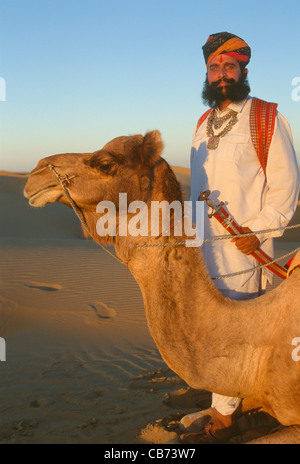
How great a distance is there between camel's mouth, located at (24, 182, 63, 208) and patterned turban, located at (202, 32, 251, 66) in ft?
5.24

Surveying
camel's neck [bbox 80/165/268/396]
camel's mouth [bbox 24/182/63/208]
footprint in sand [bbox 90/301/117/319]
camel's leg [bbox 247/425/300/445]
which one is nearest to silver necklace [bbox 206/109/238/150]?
camel's neck [bbox 80/165/268/396]

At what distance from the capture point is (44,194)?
9.14 feet

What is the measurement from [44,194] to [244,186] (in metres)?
1.41

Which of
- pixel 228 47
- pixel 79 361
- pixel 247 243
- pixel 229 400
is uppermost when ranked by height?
pixel 228 47

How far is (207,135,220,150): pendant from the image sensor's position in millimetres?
3244

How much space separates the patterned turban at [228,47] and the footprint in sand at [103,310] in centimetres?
544

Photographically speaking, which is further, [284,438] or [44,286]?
[44,286]

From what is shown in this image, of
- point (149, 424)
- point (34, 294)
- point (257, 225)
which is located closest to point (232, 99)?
point (257, 225)

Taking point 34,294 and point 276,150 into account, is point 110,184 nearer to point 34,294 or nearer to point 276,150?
point 276,150

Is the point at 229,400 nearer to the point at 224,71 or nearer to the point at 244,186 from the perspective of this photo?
the point at 244,186

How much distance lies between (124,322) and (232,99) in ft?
16.7

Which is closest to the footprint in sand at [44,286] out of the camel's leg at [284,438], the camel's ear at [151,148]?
the camel's ear at [151,148]

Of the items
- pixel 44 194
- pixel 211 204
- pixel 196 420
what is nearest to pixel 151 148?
pixel 211 204

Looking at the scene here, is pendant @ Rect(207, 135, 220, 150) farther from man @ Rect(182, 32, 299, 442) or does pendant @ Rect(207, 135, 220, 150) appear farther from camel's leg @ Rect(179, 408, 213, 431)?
camel's leg @ Rect(179, 408, 213, 431)
